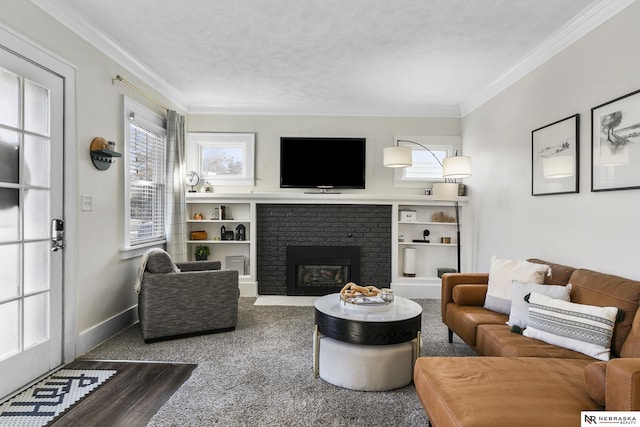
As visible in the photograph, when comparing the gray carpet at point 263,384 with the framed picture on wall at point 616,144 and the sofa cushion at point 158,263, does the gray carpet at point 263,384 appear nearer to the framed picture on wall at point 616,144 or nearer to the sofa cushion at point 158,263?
the sofa cushion at point 158,263

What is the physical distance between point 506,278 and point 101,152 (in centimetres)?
349

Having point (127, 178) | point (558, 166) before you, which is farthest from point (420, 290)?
point (127, 178)

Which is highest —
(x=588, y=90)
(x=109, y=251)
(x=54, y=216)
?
(x=588, y=90)

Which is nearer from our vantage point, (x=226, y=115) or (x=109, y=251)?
(x=109, y=251)

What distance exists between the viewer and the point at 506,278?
278cm

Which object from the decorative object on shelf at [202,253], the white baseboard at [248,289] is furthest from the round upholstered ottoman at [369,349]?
the decorative object on shelf at [202,253]

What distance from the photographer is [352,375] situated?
2326 mm

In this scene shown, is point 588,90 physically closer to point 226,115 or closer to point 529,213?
point 529,213

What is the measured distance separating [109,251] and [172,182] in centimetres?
129

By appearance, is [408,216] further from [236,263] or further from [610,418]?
[610,418]

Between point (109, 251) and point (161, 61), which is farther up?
point (161, 61)

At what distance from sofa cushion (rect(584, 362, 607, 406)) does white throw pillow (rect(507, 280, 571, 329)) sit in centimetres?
91

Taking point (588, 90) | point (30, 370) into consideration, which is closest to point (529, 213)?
point (588, 90)

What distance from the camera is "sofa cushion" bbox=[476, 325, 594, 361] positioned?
2.00m
